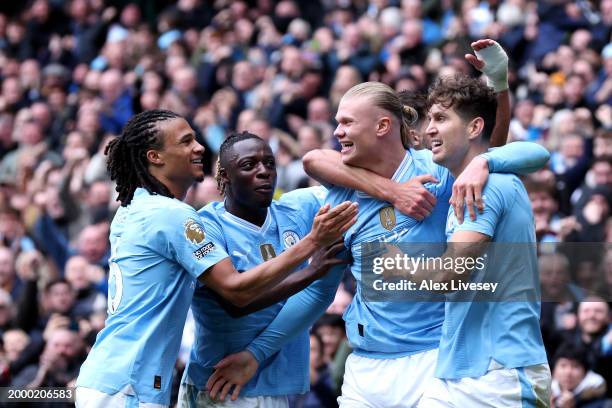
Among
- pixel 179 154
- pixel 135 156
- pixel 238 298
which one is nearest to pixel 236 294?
pixel 238 298

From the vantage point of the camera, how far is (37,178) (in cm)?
1416

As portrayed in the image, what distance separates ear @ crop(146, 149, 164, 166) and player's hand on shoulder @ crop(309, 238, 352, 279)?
938mm

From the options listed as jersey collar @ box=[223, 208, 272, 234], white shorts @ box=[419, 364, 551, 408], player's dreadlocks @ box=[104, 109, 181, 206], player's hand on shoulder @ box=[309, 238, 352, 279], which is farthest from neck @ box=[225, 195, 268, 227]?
white shorts @ box=[419, 364, 551, 408]

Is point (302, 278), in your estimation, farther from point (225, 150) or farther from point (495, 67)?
point (495, 67)

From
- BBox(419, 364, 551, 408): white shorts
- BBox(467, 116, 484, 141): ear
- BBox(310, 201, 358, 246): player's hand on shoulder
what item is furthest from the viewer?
BBox(467, 116, 484, 141): ear

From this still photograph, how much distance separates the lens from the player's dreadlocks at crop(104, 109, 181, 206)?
20.0 ft

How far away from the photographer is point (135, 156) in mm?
6164

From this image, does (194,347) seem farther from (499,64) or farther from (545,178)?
(545,178)

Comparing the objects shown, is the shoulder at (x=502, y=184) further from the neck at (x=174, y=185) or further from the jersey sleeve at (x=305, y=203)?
the neck at (x=174, y=185)

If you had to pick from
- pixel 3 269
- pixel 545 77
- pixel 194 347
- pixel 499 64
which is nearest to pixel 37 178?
pixel 3 269

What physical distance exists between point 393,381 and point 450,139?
48.9 inches

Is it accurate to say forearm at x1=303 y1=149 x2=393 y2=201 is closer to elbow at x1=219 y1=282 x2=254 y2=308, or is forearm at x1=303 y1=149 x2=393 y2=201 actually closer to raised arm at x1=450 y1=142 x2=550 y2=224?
raised arm at x1=450 y1=142 x2=550 y2=224

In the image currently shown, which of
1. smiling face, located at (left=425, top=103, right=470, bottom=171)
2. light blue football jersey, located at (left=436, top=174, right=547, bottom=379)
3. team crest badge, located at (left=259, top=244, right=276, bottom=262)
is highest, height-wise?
smiling face, located at (left=425, top=103, right=470, bottom=171)

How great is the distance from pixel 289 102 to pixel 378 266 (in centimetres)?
777
